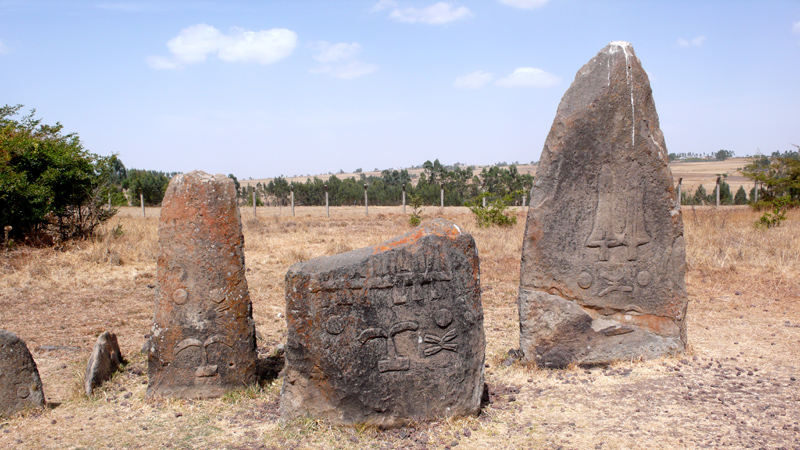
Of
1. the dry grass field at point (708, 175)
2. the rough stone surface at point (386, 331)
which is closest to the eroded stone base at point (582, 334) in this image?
the rough stone surface at point (386, 331)

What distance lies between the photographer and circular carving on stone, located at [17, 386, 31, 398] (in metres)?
4.47

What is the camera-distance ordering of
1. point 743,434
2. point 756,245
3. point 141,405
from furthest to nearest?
point 756,245, point 141,405, point 743,434

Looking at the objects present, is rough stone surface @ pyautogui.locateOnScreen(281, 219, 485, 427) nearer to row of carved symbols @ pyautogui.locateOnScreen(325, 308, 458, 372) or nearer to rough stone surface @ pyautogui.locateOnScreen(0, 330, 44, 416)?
row of carved symbols @ pyautogui.locateOnScreen(325, 308, 458, 372)

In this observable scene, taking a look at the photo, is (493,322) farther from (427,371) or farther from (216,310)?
(216,310)

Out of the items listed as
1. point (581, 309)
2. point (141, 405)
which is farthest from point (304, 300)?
point (581, 309)

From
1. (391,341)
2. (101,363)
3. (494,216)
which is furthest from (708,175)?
(101,363)

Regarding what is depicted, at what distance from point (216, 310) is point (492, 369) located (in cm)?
268

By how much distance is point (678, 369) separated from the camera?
17.1ft

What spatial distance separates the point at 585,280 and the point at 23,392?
5.01 meters

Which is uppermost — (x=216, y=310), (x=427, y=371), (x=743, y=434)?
(x=216, y=310)

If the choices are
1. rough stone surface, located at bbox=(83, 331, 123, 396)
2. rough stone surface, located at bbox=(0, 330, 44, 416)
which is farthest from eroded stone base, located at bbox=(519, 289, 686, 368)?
rough stone surface, located at bbox=(0, 330, 44, 416)

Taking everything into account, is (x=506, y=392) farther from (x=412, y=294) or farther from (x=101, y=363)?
(x=101, y=363)

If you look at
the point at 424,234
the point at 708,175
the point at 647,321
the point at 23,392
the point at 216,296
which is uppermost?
the point at 708,175

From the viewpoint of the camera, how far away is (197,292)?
4730 millimetres
